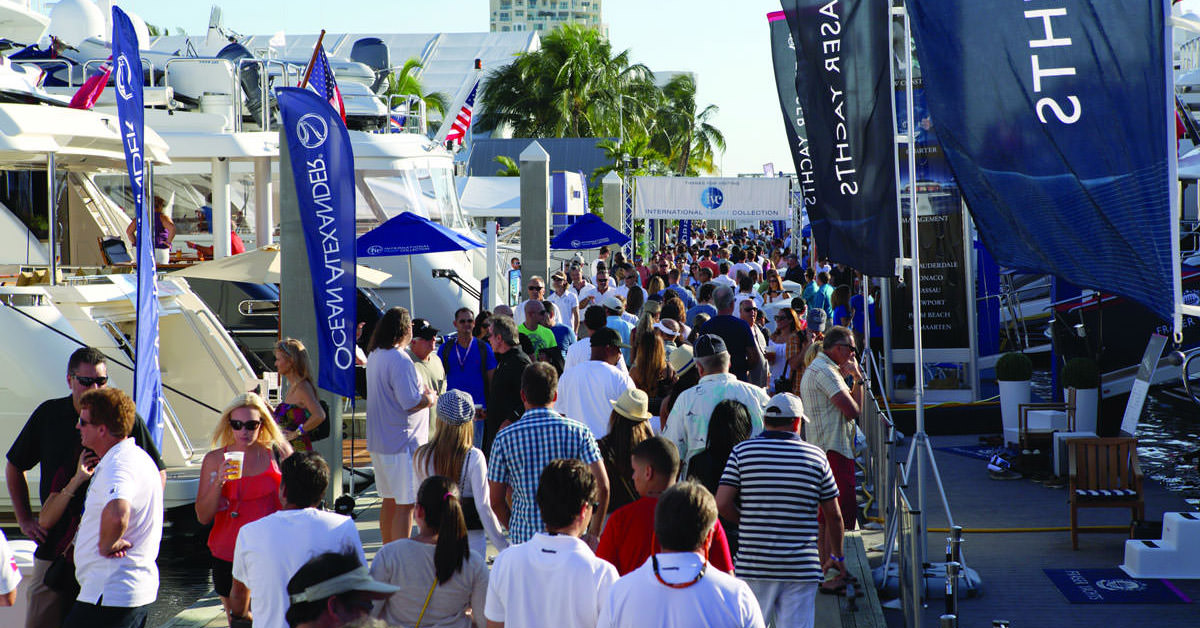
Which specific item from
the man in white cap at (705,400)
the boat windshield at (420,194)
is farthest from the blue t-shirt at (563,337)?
the boat windshield at (420,194)

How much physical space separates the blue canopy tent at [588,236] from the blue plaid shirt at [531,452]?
1838cm

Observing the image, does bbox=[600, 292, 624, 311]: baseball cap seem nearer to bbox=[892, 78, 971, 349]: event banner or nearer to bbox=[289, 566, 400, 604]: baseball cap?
bbox=[892, 78, 971, 349]: event banner

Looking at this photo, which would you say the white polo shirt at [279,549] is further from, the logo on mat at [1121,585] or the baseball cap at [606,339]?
the logo on mat at [1121,585]

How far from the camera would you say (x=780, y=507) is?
18.9 ft

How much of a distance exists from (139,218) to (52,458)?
2113 millimetres

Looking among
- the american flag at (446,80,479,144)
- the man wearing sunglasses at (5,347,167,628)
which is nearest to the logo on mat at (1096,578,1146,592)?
the man wearing sunglasses at (5,347,167,628)

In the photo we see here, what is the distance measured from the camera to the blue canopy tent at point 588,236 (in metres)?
24.4

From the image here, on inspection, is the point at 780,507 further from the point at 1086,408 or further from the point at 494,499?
the point at 1086,408

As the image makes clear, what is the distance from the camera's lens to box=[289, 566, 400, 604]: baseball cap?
3.05m

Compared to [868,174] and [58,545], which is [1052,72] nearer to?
[868,174]

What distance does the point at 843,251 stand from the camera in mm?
9195

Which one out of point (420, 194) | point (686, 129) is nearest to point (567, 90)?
point (686, 129)

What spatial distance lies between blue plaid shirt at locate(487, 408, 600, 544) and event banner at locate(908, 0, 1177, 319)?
6.97ft

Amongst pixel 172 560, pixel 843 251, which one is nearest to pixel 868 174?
pixel 843 251
